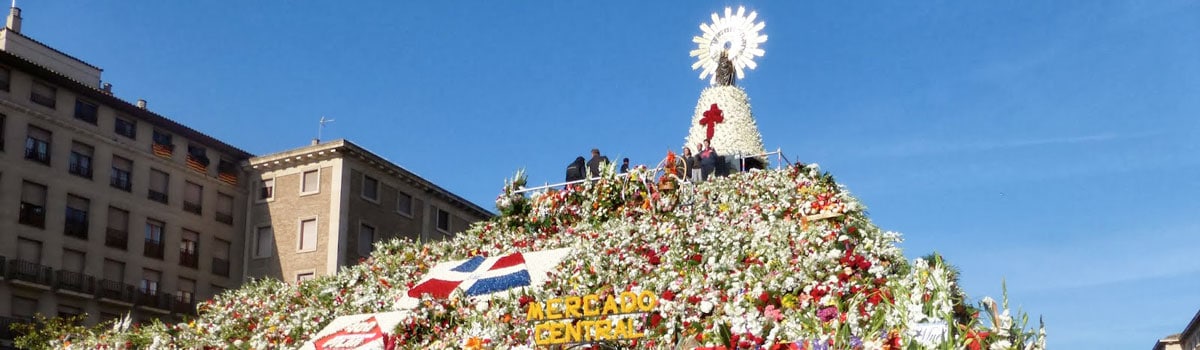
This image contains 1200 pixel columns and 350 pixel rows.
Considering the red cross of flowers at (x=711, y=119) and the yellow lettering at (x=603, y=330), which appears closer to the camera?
the yellow lettering at (x=603, y=330)

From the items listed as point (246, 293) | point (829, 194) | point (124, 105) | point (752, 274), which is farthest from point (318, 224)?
point (752, 274)

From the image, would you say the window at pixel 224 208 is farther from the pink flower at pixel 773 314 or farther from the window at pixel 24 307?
the pink flower at pixel 773 314

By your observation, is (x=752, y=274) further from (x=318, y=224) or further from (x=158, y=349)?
(x=318, y=224)

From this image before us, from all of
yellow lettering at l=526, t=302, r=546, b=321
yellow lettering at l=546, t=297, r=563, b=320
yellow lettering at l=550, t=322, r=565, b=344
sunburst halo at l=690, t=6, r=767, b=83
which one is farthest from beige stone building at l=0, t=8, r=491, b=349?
yellow lettering at l=550, t=322, r=565, b=344

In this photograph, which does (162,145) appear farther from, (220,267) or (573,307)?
(573,307)

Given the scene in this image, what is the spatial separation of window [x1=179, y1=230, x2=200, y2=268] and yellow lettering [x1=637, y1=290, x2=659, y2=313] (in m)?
44.1

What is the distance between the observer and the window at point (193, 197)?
56031 millimetres

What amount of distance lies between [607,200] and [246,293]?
28.7 ft

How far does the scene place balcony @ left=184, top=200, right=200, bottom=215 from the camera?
183 feet

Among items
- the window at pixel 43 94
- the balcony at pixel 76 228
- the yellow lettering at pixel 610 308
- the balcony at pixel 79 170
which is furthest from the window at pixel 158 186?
the yellow lettering at pixel 610 308

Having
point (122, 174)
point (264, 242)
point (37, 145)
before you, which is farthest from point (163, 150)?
point (37, 145)

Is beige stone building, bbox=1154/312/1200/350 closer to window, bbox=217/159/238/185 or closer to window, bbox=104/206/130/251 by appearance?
window, bbox=217/159/238/185

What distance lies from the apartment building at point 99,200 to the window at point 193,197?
5 cm

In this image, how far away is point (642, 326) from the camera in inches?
633
